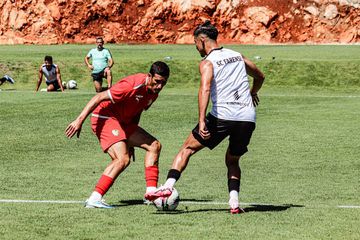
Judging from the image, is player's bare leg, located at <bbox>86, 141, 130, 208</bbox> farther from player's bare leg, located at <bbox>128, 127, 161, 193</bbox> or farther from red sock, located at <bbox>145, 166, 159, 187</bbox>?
red sock, located at <bbox>145, 166, 159, 187</bbox>

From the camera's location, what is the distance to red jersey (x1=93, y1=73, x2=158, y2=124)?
10477 millimetres

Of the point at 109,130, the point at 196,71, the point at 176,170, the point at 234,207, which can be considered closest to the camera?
the point at 234,207

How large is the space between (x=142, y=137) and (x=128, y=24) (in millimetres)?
74882

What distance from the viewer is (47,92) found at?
34.8 metres

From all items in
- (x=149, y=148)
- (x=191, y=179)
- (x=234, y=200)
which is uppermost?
(x=149, y=148)

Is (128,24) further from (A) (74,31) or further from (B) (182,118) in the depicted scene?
(B) (182,118)

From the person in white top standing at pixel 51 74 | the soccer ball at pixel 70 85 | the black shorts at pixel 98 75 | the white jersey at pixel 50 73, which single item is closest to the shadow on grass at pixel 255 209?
the black shorts at pixel 98 75

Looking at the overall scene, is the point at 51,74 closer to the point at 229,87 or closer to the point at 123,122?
the point at 123,122

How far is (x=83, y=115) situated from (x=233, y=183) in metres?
1.91

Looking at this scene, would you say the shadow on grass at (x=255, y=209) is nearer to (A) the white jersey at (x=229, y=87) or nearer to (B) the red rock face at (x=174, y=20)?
(A) the white jersey at (x=229, y=87)

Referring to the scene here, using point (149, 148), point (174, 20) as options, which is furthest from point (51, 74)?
point (174, 20)

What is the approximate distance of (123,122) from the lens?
10.9m

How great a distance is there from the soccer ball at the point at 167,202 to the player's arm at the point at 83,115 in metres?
1.22

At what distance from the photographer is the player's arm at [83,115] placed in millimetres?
10195
